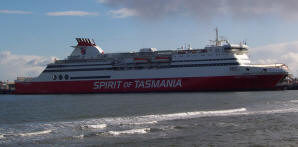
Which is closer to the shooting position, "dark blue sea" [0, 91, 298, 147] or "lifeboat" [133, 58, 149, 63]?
"dark blue sea" [0, 91, 298, 147]

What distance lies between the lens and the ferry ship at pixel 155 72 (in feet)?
132

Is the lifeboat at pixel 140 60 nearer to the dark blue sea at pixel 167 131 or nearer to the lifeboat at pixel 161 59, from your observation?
the lifeboat at pixel 161 59

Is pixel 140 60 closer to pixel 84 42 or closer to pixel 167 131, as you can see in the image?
pixel 84 42

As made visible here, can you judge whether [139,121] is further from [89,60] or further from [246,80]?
[89,60]

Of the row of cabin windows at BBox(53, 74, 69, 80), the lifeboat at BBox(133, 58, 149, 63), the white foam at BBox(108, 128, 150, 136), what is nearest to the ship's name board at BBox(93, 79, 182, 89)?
the lifeboat at BBox(133, 58, 149, 63)

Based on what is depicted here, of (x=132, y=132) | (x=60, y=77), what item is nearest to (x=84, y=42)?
(x=60, y=77)

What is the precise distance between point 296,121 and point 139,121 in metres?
7.05

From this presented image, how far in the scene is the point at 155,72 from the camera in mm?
43781

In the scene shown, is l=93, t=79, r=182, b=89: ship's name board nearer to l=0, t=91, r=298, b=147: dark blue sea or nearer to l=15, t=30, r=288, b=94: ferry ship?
l=15, t=30, r=288, b=94: ferry ship

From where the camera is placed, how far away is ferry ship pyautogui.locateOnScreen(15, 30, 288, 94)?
40156 millimetres

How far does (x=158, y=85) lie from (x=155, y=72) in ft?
5.38

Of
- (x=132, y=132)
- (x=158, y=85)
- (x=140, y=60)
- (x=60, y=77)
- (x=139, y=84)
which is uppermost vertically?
(x=140, y=60)

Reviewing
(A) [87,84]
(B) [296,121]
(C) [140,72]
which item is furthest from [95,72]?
(B) [296,121]

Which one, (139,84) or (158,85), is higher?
(139,84)
